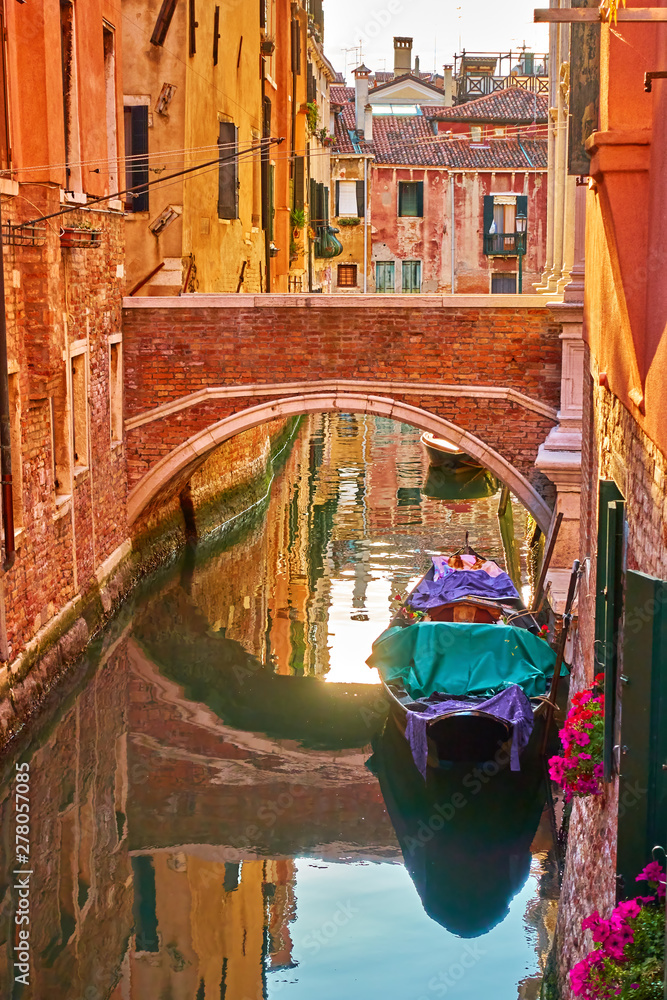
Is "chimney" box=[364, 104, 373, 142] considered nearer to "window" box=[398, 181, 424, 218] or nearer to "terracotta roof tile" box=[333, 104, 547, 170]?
"terracotta roof tile" box=[333, 104, 547, 170]

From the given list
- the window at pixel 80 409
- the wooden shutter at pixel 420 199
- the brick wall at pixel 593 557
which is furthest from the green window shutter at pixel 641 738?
the wooden shutter at pixel 420 199

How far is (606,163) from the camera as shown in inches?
197

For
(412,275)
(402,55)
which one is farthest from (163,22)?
(402,55)

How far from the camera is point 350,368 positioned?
465 inches

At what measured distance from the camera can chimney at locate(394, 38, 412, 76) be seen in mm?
35406

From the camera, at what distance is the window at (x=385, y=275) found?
30797mm

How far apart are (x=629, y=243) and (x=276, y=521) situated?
11836 millimetres

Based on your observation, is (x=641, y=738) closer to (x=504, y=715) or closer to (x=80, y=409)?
(x=504, y=715)

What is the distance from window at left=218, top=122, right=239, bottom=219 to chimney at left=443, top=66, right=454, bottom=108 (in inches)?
742

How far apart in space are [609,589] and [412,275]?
88.6ft

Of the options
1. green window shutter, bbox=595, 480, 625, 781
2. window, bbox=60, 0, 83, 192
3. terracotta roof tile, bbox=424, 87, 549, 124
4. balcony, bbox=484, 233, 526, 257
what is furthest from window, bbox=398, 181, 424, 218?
green window shutter, bbox=595, 480, 625, 781

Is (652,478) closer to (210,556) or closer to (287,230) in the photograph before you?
(210,556)

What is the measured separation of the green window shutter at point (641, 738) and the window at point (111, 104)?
8710mm

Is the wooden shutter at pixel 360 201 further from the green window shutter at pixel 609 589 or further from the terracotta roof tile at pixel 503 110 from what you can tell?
the green window shutter at pixel 609 589
